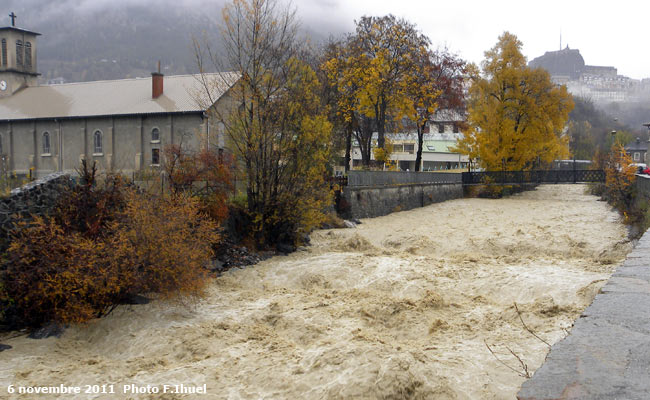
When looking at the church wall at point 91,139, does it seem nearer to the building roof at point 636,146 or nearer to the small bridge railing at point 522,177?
the small bridge railing at point 522,177

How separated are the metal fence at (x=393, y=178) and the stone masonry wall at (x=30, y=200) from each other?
1766cm

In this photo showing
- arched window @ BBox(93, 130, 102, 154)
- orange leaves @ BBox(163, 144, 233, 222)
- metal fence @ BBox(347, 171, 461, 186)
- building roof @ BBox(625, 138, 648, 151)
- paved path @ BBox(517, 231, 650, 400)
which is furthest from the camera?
building roof @ BBox(625, 138, 648, 151)

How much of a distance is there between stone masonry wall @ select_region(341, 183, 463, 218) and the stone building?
1545cm

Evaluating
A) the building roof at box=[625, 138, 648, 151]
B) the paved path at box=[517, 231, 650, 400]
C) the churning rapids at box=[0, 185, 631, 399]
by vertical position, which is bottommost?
the churning rapids at box=[0, 185, 631, 399]

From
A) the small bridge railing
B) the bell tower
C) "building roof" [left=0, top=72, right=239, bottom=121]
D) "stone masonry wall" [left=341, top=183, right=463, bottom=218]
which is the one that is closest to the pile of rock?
"stone masonry wall" [left=341, top=183, right=463, bottom=218]

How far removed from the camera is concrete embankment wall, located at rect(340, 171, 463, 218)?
29609 millimetres

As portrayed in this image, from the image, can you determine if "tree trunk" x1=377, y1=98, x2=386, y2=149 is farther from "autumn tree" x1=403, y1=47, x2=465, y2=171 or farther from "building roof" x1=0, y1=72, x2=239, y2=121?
"building roof" x1=0, y1=72, x2=239, y2=121

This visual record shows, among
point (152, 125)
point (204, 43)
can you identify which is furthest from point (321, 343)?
point (152, 125)

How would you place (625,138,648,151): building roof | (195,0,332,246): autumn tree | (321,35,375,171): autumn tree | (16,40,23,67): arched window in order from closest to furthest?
(195,0,332,246): autumn tree → (321,35,375,171): autumn tree → (16,40,23,67): arched window → (625,138,648,151): building roof

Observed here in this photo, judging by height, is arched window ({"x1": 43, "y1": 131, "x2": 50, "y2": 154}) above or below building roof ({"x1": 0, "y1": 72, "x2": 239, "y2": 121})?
below

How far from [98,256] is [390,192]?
22.9 m

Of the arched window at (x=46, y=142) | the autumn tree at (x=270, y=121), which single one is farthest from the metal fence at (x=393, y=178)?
the arched window at (x=46, y=142)

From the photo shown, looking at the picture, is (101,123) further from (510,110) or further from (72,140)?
(510,110)

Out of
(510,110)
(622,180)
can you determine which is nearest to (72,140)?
(510,110)
